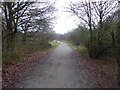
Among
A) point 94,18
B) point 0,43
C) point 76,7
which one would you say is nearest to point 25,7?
point 0,43

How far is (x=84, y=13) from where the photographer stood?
14.0 meters

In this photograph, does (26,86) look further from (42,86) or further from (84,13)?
(84,13)

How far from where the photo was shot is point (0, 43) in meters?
9.94

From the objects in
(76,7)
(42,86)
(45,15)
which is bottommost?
(42,86)

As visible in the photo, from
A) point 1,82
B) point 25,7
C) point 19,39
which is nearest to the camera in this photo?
point 1,82

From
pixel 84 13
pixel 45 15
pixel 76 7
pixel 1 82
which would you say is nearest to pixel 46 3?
pixel 45 15

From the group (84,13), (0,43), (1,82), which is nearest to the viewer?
(1,82)

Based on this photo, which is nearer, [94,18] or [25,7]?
[25,7]

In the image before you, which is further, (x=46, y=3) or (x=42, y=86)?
(x=46, y=3)

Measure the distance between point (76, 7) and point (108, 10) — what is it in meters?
3.58

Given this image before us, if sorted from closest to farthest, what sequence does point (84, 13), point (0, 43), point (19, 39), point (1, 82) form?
point (1, 82)
point (0, 43)
point (84, 13)
point (19, 39)

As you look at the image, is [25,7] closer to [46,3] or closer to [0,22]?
[46,3]

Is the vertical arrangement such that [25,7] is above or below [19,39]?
above

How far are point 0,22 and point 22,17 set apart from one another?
98.7 inches
